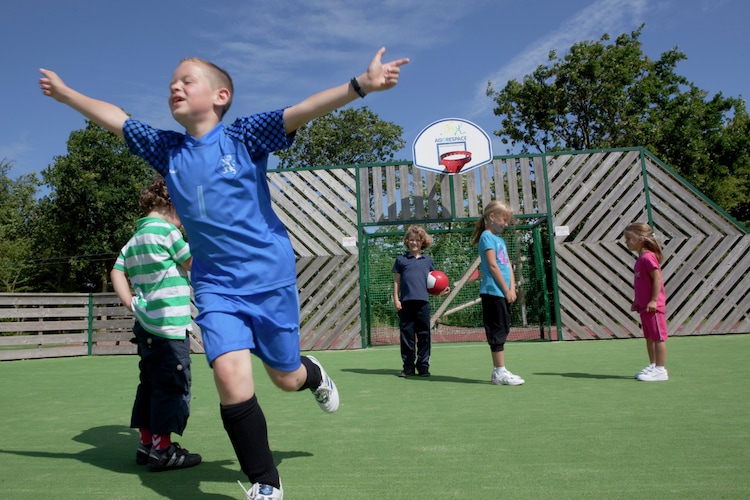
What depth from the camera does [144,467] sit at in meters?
2.97

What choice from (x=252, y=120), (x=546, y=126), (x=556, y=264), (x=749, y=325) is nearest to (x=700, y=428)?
(x=252, y=120)

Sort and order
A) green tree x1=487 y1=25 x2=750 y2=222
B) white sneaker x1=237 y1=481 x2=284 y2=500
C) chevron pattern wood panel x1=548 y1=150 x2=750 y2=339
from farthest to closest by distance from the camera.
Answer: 1. green tree x1=487 y1=25 x2=750 y2=222
2. chevron pattern wood panel x1=548 y1=150 x2=750 y2=339
3. white sneaker x1=237 y1=481 x2=284 y2=500

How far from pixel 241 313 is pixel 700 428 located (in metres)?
2.56

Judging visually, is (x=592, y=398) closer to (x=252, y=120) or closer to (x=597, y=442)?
(x=597, y=442)

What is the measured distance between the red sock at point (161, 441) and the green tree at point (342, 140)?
2967cm

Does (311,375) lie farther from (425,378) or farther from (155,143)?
(425,378)

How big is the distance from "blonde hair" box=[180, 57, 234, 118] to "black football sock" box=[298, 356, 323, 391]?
125 centimetres

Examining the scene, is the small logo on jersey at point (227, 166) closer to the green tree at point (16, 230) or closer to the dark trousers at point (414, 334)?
the dark trousers at point (414, 334)

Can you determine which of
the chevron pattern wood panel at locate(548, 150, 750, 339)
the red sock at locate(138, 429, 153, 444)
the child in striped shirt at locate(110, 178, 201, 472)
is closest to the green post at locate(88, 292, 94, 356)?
the chevron pattern wood panel at locate(548, 150, 750, 339)

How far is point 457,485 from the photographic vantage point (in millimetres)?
2371

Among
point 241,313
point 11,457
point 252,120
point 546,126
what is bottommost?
point 11,457

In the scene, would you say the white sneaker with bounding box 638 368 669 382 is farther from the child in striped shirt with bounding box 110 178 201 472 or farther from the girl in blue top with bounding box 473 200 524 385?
the child in striped shirt with bounding box 110 178 201 472

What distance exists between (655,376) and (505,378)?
1301mm

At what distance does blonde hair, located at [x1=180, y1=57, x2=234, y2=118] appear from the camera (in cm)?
257
